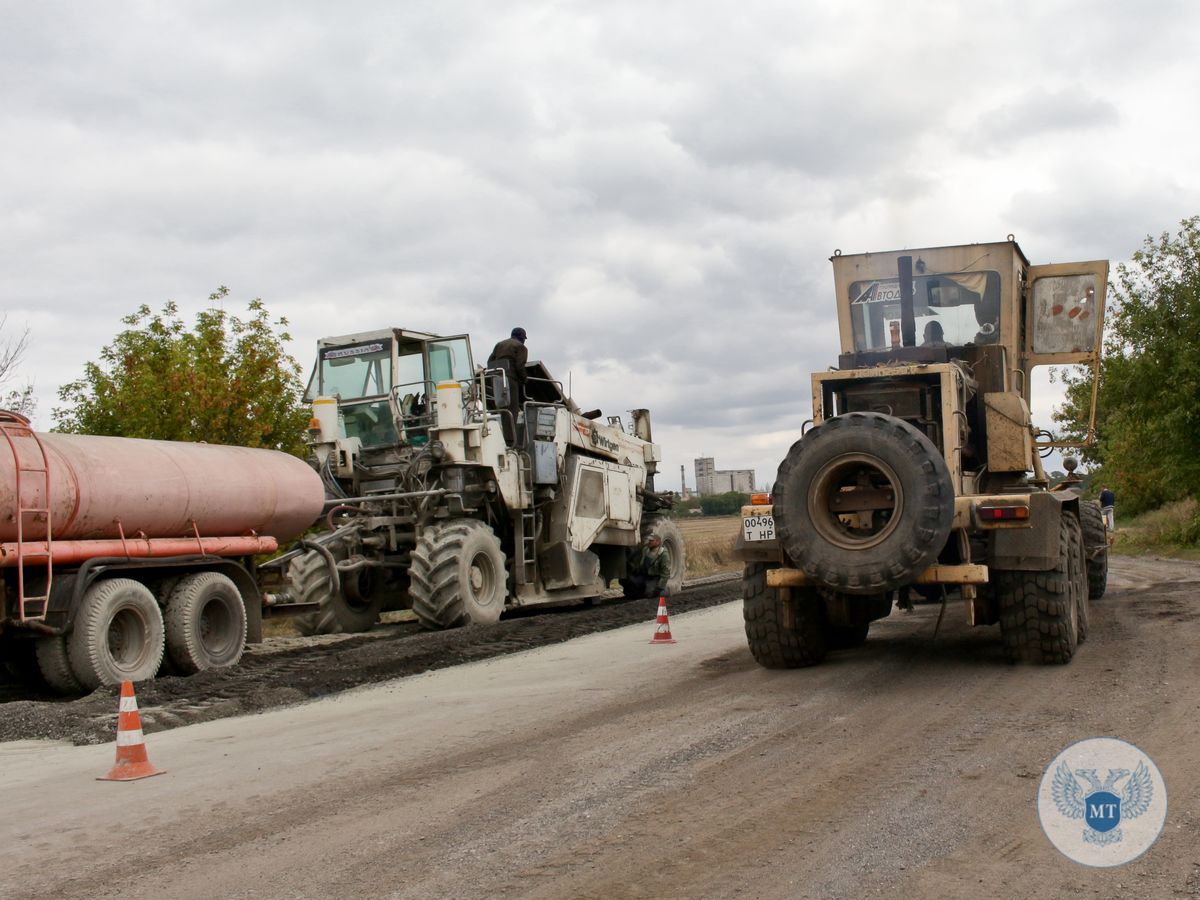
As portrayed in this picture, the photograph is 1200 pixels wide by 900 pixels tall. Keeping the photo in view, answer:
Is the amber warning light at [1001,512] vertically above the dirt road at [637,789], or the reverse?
the amber warning light at [1001,512]

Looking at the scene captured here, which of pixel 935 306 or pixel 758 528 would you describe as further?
pixel 935 306

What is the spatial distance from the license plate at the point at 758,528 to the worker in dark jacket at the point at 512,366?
7.79 metres

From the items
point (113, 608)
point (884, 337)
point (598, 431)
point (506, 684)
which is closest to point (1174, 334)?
point (598, 431)

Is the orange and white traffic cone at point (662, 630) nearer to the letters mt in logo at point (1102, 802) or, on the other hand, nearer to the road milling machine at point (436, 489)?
the road milling machine at point (436, 489)

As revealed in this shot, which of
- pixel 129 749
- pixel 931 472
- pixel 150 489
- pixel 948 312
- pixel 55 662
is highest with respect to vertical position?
pixel 948 312

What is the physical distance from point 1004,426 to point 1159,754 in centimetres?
438

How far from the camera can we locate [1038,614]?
28.6ft

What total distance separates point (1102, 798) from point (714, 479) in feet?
258

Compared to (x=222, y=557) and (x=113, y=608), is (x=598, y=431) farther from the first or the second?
(x=113, y=608)

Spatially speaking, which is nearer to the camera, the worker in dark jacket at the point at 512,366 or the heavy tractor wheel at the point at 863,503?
the heavy tractor wheel at the point at 863,503

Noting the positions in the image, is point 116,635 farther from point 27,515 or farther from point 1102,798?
point 1102,798

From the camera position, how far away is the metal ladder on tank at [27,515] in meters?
9.96

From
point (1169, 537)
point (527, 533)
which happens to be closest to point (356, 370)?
point (527, 533)

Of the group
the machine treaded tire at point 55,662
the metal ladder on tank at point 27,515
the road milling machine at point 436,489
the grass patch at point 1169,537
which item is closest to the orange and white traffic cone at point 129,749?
the metal ladder on tank at point 27,515
